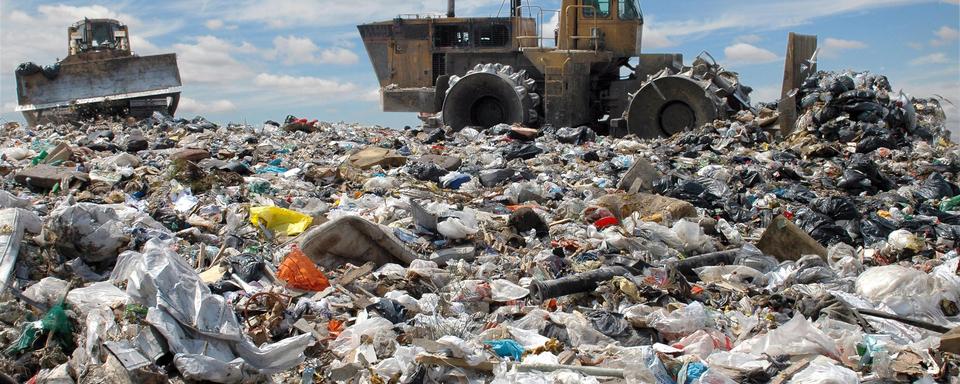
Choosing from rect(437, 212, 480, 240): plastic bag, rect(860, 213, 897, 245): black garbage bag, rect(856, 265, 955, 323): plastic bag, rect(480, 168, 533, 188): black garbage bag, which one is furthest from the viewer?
rect(480, 168, 533, 188): black garbage bag

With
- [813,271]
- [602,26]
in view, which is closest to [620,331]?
[813,271]

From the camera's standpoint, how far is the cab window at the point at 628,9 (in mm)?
12438

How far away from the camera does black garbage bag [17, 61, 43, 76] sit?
596 inches

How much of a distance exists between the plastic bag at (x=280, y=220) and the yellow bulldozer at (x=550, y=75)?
21.9 feet

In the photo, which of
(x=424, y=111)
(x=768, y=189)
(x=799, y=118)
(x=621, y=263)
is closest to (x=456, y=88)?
(x=424, y=111)

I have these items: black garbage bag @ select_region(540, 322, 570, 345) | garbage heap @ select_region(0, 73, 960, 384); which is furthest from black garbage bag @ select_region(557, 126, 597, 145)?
black garbage bag @ select_region(540, 322, 570, 345)

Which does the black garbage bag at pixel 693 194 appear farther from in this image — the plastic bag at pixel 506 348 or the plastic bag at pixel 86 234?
the plastic bag at pixel 86 234

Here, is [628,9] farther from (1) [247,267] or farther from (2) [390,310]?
(2) [390,310]

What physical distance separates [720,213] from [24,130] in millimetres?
11844

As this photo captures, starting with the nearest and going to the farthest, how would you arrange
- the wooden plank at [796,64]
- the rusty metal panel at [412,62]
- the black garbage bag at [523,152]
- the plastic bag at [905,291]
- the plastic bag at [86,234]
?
the plastic bag at [905,291] → the plastic bag at [86,234] → the black garbage bag at [523,152] → the wooden plank at [796,64] → the rusty metal panel at [412,62]

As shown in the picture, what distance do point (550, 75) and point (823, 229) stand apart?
6.63 metres

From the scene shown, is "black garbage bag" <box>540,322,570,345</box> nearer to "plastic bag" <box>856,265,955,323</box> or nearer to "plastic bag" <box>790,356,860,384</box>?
"plastic bag" <box>790,356,860,384</box>

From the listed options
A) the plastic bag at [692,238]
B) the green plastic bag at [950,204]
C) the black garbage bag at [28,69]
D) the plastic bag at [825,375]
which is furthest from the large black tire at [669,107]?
the black garbage bag at [28,69]

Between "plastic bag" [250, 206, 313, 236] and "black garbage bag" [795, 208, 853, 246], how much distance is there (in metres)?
3.81
